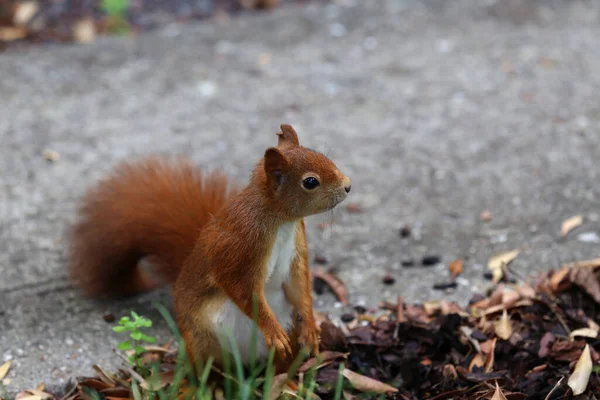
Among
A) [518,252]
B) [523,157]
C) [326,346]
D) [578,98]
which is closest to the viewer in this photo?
[326,346]

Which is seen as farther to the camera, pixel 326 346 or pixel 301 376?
pixel 326 346

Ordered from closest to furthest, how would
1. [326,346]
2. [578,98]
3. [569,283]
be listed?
[326,346]
[569,283]
[578,98]

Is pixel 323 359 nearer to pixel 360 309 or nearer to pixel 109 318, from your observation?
pixel 360 309

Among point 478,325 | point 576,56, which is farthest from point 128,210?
point 576,56

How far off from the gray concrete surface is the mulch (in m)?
0.15

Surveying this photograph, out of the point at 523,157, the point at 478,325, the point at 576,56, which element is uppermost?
the point at 576,56

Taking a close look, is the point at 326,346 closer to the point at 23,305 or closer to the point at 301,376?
the point at 301,376

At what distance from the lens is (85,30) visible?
4496mm

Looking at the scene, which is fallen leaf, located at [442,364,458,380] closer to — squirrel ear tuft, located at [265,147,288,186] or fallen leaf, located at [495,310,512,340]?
fallen leaf, located at [495,310,512,340]

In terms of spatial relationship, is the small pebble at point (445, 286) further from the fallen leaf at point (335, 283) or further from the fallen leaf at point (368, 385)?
the fallen leaf at point (368, 385)

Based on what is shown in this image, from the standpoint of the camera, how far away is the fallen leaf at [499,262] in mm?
2633

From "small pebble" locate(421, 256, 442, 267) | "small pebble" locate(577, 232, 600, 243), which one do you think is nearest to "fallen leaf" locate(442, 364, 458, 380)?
"small pebble" locate(421, 256, 442, 267)

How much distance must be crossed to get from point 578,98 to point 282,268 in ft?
7.94

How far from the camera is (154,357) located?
2258mm
